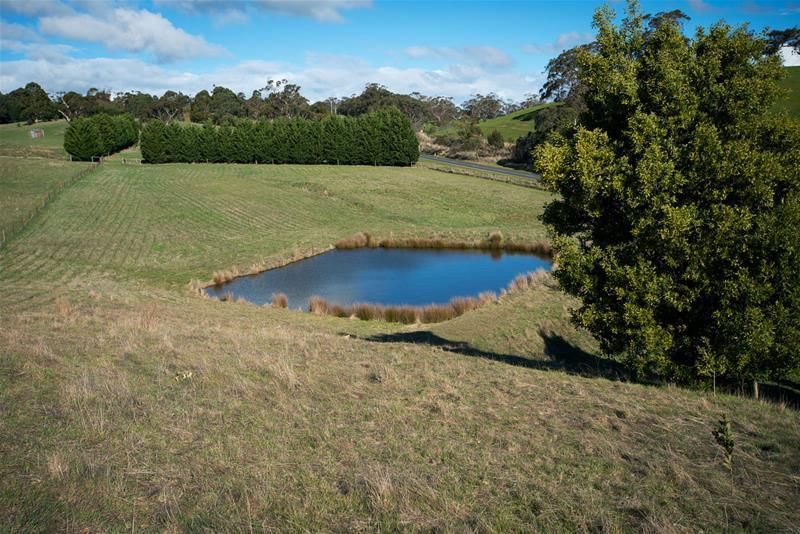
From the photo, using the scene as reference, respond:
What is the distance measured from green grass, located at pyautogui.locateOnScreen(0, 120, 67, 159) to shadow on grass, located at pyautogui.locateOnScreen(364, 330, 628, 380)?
306ft

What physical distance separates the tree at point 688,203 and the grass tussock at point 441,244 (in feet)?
109

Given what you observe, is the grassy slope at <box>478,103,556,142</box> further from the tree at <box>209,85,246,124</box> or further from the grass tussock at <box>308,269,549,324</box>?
the grass tussock at <box>308,269,549,324</box>

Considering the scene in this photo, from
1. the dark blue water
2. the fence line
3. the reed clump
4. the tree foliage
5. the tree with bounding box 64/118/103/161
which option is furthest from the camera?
the tree foliage

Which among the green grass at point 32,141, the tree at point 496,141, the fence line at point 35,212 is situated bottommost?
the fence line at point 35,212

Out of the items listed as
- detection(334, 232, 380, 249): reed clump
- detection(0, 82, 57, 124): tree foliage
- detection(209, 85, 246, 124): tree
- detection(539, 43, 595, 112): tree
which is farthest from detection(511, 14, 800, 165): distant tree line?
detection(0, 82, 57, 124): tree foliage

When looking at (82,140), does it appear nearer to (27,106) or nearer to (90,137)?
(90,137)

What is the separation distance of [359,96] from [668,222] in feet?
521

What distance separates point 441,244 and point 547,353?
2852 centimetres

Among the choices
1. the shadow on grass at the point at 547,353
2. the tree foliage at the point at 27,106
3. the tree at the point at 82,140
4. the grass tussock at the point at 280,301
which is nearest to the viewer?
the shadow on grass at the point at 547,353

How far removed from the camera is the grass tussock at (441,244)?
47781 millimetres

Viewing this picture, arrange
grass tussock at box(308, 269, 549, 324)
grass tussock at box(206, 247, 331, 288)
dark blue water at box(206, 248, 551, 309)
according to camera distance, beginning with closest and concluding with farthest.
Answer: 1. grass tussock at box(308, 269, 549, 324)
2. dark blue water at box(206, 248, 551, 309)
3. grass tussock at box(206, 247, 331, 288)

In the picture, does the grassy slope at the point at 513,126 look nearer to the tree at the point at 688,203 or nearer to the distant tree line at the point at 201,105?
the distant tree line at the point at 201,105

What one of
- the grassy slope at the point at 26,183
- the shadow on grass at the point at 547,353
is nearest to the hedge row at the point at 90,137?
the grassy slope at the point at 26,183

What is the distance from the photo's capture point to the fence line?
4112 cm
